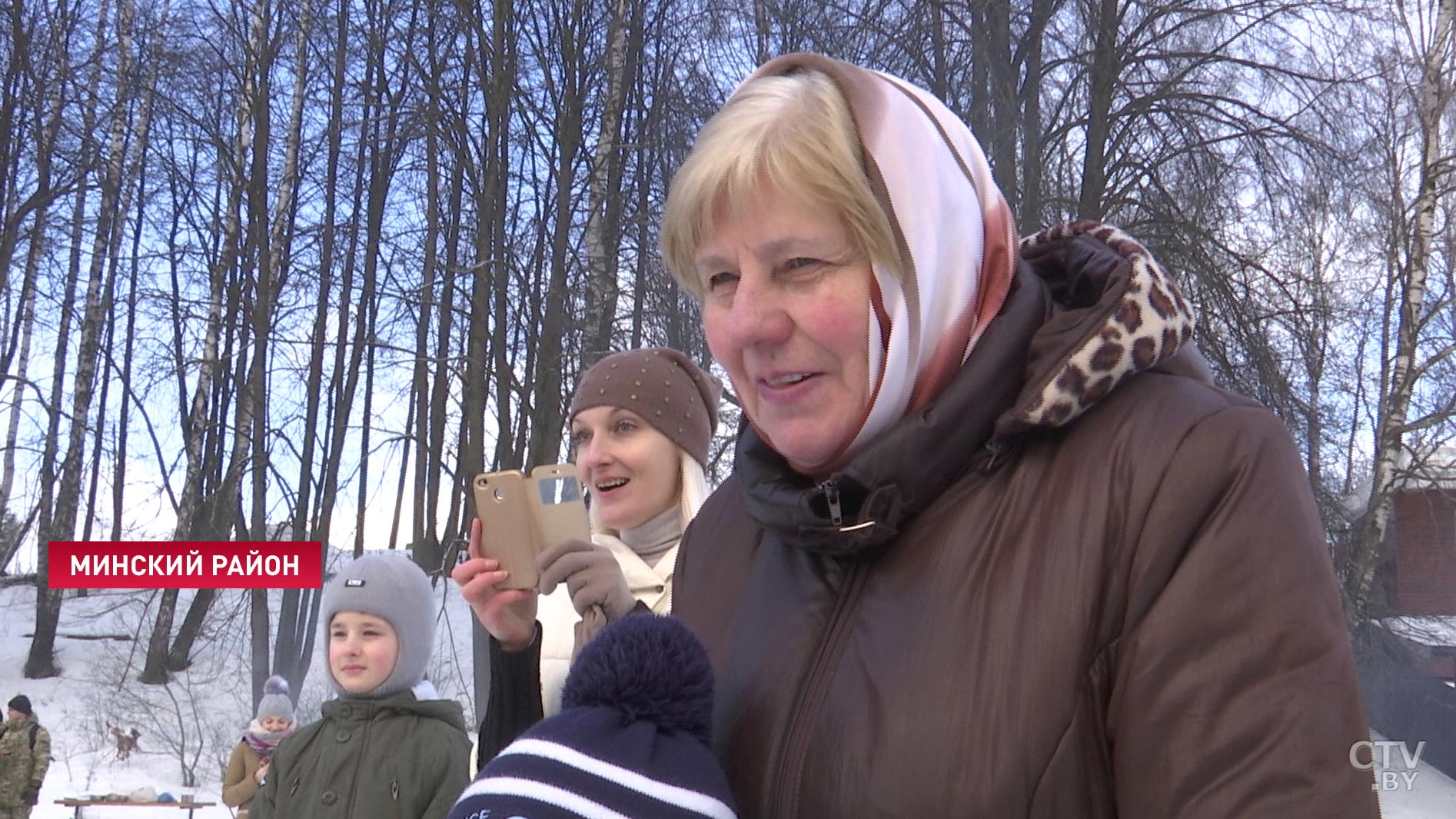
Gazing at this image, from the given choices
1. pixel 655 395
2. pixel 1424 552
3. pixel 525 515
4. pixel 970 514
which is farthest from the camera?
pixel 1424 552

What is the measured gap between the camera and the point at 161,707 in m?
11.1

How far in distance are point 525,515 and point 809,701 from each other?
1.12 meters

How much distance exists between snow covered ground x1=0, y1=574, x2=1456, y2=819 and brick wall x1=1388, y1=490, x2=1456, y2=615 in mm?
1352

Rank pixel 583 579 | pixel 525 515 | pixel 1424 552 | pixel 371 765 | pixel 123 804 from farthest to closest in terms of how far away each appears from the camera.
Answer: pixel 1424 552
pixel 123 804
pixel 371 765
pixel 525 515
pixel 583 579

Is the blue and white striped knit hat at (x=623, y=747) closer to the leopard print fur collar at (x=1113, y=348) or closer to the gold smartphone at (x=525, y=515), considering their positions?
the leopard print fur collar at (x=1113, y=348)

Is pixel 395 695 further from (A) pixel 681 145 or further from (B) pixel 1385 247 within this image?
(B) pixel 1385 247

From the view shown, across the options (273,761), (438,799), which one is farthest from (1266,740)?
(273,761)

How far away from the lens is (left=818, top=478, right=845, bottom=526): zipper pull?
3.65ft

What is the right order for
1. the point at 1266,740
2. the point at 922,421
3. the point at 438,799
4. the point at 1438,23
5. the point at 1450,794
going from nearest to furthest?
the point at 1266,740, the point at 922,421, the point at 438,799, the point at 1450,794, the point at 1438,23

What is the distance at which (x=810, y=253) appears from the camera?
3.74 ft

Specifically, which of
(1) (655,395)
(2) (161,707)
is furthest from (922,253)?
(2) (161,707)

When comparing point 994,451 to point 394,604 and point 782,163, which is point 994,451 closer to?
point 782,163

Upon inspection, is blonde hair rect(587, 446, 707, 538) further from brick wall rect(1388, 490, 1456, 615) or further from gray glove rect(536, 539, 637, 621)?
brick wall rect(1388, 490, 1456, 615)

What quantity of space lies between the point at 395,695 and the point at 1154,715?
2.64 metres
